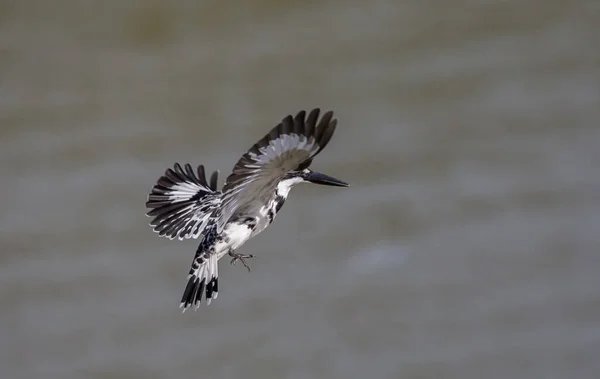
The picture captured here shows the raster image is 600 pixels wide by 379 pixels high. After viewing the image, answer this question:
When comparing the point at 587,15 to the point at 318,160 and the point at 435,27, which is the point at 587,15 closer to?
the point at 435,27

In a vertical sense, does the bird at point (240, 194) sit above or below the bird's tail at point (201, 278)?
above

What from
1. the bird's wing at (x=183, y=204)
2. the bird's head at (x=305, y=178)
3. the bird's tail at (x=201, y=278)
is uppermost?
the bird's wing at (x=183, y=204)

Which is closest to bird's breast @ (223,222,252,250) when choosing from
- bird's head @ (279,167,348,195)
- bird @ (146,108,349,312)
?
bird @ (146,108,349,312)

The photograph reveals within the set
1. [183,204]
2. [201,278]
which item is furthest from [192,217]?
[201,278]

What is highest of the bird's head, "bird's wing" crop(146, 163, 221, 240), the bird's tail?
"bird's wing" crop(146, 163, 221, 240)

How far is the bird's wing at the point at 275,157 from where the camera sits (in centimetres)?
159

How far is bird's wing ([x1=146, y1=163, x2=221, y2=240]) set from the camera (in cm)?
204

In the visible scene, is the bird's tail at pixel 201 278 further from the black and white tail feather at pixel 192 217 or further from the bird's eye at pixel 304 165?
the bird's eye at pixel 304 165

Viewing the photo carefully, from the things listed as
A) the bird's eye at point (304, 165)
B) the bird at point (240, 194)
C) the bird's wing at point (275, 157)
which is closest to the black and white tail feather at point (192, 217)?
the bird at point (240, 194)

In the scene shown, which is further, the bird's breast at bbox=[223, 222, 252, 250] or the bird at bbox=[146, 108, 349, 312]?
the bird's breast at bbox=[223, 222, 252, 250]

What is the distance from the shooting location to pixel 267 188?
173 centimetres

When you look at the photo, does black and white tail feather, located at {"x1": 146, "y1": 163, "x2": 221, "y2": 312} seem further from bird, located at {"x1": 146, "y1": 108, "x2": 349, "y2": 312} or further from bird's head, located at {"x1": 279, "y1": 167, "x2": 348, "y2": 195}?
bird's head, located at {"x1": 279, "y1": 167, "x2": 348, "y2": 195}

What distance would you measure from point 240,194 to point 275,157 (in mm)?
104

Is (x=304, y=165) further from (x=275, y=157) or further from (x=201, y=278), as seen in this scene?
(x=201, y=278)
